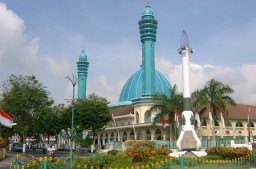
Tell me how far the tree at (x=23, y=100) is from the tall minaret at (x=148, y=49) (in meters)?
18.8

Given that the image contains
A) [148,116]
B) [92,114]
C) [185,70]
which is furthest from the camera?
[148,116]

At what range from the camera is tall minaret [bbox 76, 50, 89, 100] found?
94938 millimetres

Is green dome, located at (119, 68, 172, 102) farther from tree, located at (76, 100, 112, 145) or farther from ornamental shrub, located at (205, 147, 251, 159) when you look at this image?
ornamental shrub, located at (205, 147, 251, 159)

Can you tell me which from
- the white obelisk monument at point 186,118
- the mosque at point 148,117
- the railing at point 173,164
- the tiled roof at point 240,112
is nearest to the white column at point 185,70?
the white obelisk monument at point 186,118

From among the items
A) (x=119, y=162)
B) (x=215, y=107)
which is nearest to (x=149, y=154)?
(x=119, y=162)

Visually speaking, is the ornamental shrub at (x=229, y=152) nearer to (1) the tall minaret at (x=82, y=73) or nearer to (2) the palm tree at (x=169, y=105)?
(2) the palm tree at (x=169, y=105)

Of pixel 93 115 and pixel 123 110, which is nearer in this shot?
pixel 93 115

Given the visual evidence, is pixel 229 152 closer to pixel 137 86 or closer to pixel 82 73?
pixel 137 86

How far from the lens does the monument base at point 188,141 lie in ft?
116

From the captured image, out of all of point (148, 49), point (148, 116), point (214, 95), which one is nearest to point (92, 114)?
point (148, 116)

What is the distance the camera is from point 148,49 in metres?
65.2

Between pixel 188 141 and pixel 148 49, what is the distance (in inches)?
1267

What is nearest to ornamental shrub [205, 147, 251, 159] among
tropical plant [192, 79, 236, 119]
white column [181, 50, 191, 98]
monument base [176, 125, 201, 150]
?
monument base [176, 125, 201, 150]

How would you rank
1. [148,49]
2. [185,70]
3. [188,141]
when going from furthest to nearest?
[148,49] < [185,70] < [188,141]
